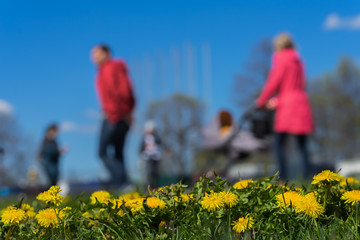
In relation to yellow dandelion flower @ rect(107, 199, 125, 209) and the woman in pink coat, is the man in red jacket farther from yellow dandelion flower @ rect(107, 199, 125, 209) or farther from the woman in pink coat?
yellow dandelion flower @ rect(107, 199, 125, 209)

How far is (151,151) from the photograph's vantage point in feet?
32.4

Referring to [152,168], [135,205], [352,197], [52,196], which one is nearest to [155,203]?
[135,205]

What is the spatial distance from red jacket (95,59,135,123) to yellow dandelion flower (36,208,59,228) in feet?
17.0

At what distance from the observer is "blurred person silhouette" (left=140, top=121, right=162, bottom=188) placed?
9773 millimetres

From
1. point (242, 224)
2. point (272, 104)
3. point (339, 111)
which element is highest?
point (339, 111)

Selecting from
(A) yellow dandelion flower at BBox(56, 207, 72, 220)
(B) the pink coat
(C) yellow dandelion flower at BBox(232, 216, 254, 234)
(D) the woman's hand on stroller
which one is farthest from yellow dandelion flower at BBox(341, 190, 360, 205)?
(D) the woman's hand on stroller

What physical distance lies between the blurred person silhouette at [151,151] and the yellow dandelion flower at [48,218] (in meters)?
8.35

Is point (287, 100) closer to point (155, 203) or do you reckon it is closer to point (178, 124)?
point (155, 203)

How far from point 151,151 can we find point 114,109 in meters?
3.53

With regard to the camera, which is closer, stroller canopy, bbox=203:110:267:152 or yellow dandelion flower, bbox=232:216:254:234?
yellow dandelion flower, bbox=232:216:254:234

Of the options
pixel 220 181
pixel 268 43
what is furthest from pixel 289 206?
pixel 268 43

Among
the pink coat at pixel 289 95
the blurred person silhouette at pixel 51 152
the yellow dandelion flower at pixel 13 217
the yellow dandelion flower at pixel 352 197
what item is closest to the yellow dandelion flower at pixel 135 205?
the yellow dandelion flower at pixel 13 217

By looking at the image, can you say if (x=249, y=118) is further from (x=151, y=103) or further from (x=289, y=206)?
(x=151, y=103)

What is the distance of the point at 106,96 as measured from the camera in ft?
21.6
